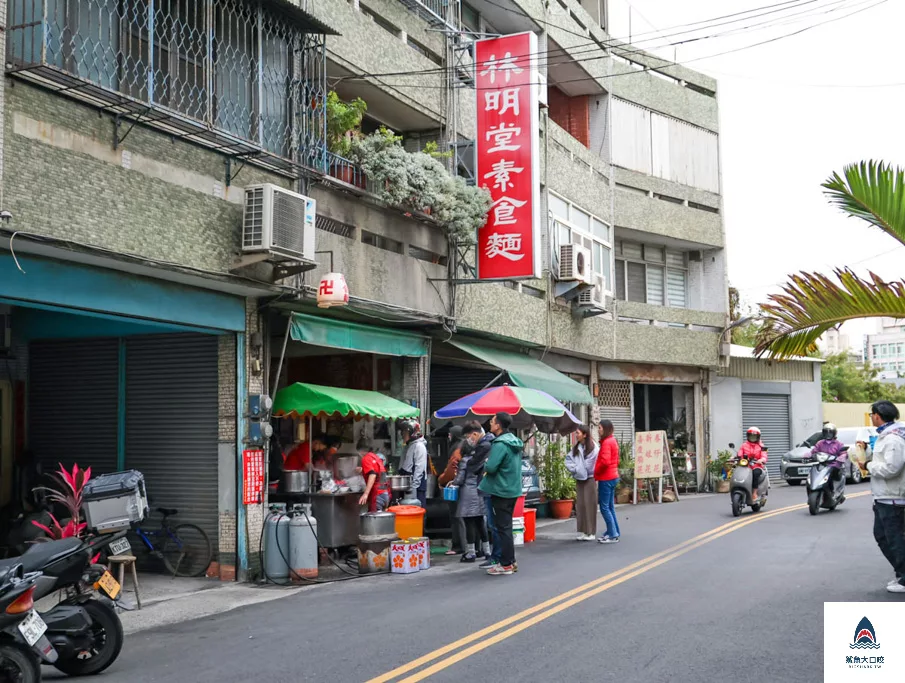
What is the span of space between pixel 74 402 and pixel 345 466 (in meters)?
3.94

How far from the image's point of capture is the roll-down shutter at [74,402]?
13.2 m

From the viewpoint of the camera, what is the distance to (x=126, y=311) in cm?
1034

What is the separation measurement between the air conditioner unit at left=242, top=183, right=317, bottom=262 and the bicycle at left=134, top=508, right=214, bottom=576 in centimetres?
367

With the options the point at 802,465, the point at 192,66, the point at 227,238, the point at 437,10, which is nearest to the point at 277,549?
the point at 227,238

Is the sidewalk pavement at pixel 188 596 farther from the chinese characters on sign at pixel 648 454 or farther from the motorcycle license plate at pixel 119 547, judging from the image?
the chinese characters on sign at pixel 648 454

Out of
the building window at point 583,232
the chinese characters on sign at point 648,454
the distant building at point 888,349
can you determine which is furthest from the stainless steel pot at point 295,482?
the distant building at point 888,349

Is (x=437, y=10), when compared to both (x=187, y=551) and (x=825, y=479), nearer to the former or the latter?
(x=187, y=551)

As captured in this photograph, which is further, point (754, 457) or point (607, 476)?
point (754, 457)

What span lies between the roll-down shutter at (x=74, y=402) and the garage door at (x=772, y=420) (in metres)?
21.0

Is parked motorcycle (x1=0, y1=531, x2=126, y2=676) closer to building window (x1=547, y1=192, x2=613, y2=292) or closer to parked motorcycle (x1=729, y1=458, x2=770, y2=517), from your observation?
parked motorcycle (x1=729, y1=458, x2=770, y2=517)

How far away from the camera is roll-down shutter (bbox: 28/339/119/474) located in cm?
1318

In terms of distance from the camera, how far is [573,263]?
2088 cm

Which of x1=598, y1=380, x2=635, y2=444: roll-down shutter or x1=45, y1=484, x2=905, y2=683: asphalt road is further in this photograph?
x1=598, y1=380, x2=635, y2=444: roll-down shutter

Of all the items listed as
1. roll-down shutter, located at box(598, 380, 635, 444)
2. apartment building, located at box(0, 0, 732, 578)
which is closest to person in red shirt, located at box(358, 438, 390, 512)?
apartment building, located at box(0, 0, 732, 578)
